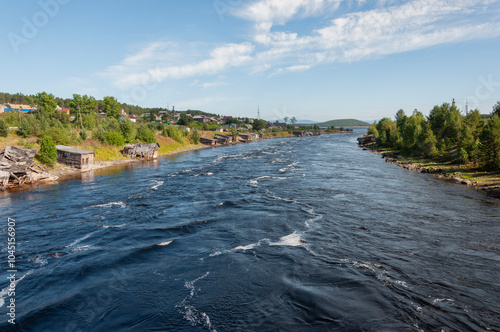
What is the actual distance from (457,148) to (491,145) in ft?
49.2

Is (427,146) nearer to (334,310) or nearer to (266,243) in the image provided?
(266,243)

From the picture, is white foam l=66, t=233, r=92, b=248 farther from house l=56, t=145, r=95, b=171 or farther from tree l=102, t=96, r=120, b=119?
tree l=102, t=96, r=120, b=119

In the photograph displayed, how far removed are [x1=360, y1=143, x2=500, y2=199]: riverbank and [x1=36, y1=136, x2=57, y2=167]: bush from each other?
53.5m

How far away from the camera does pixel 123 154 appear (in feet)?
196

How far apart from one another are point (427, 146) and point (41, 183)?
202ft

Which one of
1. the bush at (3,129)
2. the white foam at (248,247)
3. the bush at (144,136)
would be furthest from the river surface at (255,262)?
the bush at (144,136)

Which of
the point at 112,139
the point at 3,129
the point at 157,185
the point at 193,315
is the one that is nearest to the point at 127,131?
the point at 112,139

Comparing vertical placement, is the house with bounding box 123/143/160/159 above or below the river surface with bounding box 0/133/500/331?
above

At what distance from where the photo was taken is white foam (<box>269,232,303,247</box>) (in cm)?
1802

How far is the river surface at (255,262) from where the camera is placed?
38.1 feet

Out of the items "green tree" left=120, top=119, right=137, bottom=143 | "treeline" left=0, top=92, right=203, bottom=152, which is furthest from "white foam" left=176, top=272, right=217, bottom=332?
"green tree" left=120, top=119, right=137, bottom=143

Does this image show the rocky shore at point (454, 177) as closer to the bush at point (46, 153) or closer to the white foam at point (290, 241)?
the white foam at point (290, 241)

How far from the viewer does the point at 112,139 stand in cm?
5994

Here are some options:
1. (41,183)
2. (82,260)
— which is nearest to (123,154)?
(41,183)
